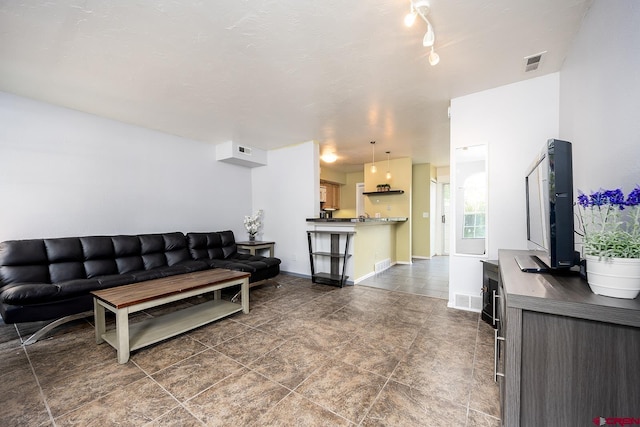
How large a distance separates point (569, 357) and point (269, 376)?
1680mm

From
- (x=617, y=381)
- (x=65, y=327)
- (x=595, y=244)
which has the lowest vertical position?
(x=65, y=327)

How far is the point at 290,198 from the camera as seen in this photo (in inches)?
197

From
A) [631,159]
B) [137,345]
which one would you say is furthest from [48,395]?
[631,159]

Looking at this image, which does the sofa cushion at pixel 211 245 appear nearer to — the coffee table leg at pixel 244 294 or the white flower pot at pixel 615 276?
the coffee table leg at pixel 244 294

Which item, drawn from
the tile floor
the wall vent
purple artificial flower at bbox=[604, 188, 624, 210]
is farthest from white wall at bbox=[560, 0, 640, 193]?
the wall vent

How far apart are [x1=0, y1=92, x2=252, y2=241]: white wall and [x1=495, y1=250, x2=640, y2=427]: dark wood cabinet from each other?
15.0ft

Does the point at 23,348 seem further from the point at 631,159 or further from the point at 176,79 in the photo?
the point at 631,159

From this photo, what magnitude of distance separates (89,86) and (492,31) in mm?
3870

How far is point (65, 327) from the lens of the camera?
257 cm

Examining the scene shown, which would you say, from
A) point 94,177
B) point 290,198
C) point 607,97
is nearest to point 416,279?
→ point 290,198

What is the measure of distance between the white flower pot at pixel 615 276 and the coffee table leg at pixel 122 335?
2.82 meters

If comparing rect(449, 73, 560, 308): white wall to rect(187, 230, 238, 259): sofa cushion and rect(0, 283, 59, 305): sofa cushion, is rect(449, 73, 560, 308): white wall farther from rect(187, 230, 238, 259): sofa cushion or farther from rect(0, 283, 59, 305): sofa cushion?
rect(0, 283, 59, 305): sofa cushion

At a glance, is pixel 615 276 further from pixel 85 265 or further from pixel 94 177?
pixel 94 177

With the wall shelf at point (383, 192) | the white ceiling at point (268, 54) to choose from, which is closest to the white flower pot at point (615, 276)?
the white ceiling at point (268, 54)
